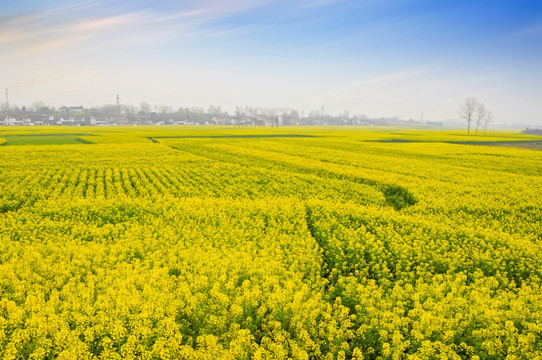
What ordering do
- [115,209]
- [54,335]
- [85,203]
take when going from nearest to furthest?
[54,335] < [115,209] < [85,203]

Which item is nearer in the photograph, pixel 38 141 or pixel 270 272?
pixel 270 272

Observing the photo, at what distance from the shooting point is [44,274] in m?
9.97

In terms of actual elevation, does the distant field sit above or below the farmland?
above

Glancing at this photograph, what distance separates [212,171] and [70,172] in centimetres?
1142

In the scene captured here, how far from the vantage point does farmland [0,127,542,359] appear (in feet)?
23.8

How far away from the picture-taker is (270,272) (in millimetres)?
10461

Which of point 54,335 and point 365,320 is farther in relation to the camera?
point 365,320

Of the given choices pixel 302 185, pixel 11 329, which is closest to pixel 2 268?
pixel 11 329

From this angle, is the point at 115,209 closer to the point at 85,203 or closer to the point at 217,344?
the point at 85,203

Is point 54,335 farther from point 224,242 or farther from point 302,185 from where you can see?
point 302,185

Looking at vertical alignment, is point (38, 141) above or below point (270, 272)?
above

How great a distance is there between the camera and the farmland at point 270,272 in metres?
7.26

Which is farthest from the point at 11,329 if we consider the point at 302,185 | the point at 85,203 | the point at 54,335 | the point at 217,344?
the point at 302,185

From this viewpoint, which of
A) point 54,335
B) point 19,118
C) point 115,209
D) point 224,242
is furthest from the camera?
point 19,118
